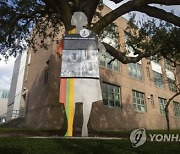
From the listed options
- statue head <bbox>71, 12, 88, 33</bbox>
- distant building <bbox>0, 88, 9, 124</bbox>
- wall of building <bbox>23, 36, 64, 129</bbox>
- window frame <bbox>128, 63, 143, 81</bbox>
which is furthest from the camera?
distant building <bbox>0, 88, 9, 124</bbox>

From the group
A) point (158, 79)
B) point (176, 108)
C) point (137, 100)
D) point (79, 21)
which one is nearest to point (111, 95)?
point (137, 100)

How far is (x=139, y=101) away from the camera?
79.1 ft

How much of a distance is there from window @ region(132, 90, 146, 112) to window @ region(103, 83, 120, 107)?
271 cm

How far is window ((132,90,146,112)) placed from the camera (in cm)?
2346

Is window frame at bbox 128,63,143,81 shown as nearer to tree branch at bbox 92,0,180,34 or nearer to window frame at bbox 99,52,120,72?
window frame at bbox 99,52,120,72

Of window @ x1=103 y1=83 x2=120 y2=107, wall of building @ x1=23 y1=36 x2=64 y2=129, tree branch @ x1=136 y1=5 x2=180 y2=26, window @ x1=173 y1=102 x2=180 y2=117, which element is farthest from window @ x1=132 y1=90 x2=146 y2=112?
tree branch @ x1=136 y1=5 x2=180 y2=26

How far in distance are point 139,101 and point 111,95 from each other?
4.64m

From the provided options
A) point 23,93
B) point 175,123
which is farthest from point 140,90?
point 23,93

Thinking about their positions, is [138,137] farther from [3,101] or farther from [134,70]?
[3,101]

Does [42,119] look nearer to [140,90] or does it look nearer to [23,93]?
[23,93]

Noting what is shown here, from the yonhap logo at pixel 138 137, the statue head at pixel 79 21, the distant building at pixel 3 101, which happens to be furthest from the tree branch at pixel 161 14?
the distant building at pixel 3 101

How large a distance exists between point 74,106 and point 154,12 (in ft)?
21.2

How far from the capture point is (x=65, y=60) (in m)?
5.45

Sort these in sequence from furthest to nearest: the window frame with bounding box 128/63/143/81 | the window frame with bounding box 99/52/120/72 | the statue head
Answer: the window frame with bounding box 128/63/143/81, the window frame with bounding box 99/52/120/72, the statue head
